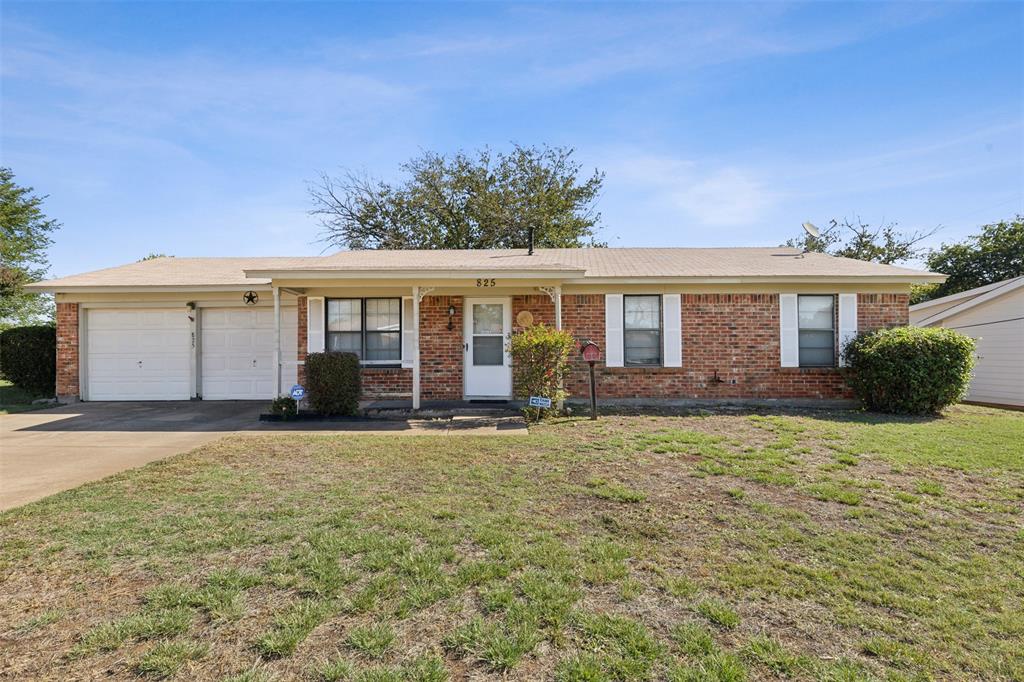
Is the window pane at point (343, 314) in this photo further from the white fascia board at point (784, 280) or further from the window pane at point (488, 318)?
the white fascia board at point (784, 280)

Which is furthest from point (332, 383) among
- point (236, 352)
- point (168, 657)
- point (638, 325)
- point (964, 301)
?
point (964, 301)

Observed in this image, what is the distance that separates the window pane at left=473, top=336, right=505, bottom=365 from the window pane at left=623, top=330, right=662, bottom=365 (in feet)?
8.81

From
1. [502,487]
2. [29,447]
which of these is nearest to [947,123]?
[502,487]

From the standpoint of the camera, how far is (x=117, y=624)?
8.08 feet

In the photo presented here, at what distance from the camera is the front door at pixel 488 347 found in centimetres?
1008

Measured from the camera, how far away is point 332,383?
342 inches

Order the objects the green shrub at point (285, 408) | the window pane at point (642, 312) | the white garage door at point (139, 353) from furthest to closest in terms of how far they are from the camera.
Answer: the white garage door at point (139, 353) → the window pane at point (642, 312) → the green shrub at point (285, 408)

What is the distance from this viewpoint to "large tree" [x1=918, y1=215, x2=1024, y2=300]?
76.6ft

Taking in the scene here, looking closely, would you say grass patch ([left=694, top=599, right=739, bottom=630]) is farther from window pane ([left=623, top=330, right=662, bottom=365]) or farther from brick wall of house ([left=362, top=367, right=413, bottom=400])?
brick wall of house ([left=362, top=367, right=413, bottom=400])

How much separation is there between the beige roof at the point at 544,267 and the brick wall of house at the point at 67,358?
0.70m

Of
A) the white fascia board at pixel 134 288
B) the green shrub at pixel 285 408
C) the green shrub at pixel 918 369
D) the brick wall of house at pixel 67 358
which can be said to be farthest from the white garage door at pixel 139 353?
the green shrub at pixel 918 369

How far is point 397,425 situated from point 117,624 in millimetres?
5663

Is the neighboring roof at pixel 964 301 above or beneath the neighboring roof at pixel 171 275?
beneath

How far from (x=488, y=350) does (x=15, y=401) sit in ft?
36.6
